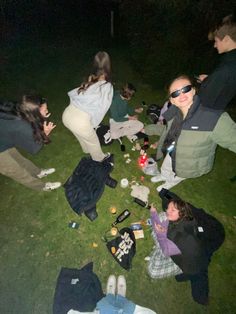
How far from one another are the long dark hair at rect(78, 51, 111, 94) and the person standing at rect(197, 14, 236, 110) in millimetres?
1916

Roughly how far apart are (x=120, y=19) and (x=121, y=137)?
33.5ft

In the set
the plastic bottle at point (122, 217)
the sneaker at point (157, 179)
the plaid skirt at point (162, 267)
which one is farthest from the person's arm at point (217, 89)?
the plaid skirt at point (162, 267)

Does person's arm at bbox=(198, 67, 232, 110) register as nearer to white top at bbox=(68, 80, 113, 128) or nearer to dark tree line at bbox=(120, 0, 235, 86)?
white top at bbox=(68, 80, 113, 128)

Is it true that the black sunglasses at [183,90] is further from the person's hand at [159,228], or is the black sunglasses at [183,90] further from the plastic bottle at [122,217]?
the plastic bottle at [122,217]

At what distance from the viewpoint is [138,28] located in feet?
35.9

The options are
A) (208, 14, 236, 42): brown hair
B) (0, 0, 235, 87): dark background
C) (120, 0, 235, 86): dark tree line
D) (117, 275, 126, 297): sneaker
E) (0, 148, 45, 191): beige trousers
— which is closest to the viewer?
(208, 14, 236, 42): brown hair

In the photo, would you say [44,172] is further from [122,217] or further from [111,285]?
[111,285]

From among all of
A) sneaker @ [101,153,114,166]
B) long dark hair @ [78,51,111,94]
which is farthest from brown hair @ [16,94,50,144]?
sneaker @ [101,153,114,166]

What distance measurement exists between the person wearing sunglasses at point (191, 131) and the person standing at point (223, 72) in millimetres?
651

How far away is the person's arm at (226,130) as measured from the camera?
142 inches

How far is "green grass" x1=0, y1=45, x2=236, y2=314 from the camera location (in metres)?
4.41

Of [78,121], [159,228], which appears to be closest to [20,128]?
[78,121]

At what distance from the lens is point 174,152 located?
4.47 m

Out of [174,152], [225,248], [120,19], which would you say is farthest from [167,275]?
[120,19]
